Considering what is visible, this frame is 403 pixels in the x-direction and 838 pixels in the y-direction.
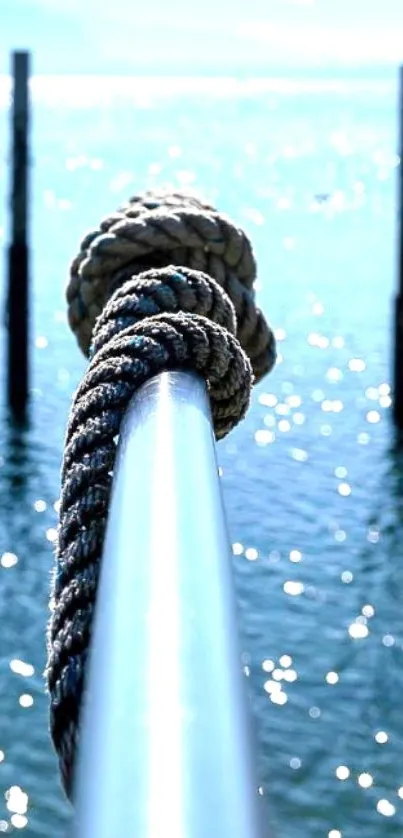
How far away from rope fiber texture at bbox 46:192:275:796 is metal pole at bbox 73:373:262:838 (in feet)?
0.46

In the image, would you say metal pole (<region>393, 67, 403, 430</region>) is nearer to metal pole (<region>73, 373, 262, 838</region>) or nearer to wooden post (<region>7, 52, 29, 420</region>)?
wooden post (<region>7, 52, 29, 420</region>)

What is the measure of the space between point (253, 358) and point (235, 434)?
48.4 ft

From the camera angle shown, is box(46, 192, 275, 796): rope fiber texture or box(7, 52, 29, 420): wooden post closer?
box(46, 192, 275, 796): rope fiber texture

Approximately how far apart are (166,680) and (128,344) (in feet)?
2.20

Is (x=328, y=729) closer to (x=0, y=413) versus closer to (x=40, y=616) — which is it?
(x=40, y=616)

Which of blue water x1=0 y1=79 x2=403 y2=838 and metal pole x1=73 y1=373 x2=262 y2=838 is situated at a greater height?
metal pole x1=73 y1=373 x2=262 y2=838

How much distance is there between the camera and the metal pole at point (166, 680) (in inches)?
17.8

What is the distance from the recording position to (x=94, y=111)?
107875 mm

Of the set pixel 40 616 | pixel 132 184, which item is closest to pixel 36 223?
pixel 132 184

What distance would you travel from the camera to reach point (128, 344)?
117 centimetres

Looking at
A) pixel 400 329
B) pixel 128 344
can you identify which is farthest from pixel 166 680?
pixel 400 329

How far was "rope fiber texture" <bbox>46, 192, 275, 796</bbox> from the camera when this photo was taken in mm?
943

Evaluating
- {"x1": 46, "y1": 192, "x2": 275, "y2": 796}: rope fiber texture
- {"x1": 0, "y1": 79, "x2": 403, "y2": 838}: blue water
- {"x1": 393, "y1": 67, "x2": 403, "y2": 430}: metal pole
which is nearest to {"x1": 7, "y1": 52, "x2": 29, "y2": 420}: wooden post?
{"x1": 0, "y1": 79, "x2": 403, "y2": 838}: blue water

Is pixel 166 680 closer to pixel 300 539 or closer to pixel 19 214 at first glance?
pixel 300 539
